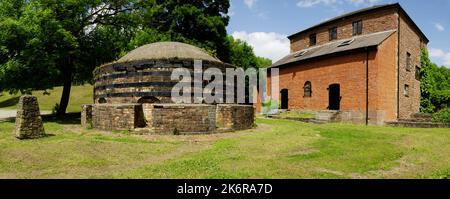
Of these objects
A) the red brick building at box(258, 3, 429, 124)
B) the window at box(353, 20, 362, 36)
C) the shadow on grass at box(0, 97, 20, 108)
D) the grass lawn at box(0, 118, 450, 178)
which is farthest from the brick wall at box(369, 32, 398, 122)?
the shadow on grass at box(0, 97, 20, 108)

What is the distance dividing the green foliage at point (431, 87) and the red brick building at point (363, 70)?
0.88m

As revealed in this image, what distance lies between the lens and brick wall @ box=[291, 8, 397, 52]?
21828mm

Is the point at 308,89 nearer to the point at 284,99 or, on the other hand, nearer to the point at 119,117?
the point at 284,99

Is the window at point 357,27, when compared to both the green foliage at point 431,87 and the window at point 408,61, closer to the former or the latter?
the window at point 408,61

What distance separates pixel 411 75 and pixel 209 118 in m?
19.6

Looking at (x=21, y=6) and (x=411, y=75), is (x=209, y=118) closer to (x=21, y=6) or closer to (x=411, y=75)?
(x=21, y=6)

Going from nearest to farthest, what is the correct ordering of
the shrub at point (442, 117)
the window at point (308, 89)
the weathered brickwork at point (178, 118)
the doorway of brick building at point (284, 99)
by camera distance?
the weathered brickwork at point (178, 118)
the shrub at point (442, 117)
the window at point (308, 89)
the doorway of brick building at point (284, 99)

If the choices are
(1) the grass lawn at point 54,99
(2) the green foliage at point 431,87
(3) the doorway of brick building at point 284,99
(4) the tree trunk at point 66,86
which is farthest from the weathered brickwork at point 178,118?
(1) the grass lawn at point 54,99

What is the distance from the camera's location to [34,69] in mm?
16812

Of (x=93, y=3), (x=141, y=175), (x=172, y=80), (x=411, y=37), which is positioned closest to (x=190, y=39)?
(x=93, y=3)

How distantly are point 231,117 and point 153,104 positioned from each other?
3.14m

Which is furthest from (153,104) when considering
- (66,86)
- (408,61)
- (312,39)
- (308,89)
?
(312,39)

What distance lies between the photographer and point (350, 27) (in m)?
24.8

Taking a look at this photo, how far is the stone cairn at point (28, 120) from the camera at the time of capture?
10.1 metres
